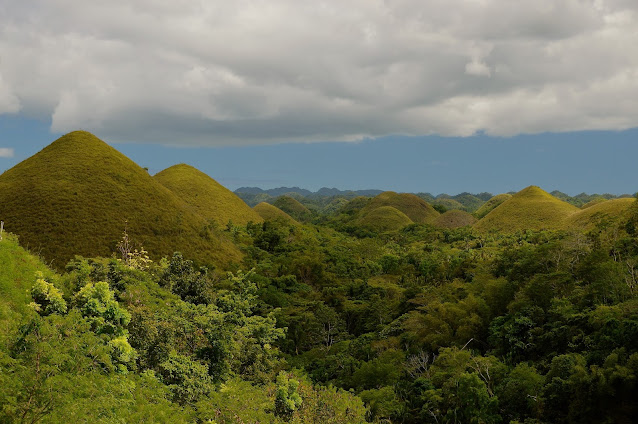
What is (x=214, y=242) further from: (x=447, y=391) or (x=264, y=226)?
(x=447, y=391)

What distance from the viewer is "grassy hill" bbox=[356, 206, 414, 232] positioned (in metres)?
124

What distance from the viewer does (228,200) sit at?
86.3 m

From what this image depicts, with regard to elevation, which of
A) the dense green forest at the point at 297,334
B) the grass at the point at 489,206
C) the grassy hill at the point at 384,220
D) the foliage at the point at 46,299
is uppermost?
the grass at the point at 489,206

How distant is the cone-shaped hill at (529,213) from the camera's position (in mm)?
87875

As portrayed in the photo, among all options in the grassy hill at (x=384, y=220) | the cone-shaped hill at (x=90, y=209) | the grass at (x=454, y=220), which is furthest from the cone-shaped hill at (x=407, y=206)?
the cone-shaped hill at (x=90, y=209)

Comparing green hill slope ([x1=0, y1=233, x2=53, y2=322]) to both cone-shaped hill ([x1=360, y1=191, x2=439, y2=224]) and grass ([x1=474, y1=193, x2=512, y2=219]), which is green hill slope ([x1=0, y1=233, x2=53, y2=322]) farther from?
grass ([x1=474, y1=193, x2=512, y2=219])

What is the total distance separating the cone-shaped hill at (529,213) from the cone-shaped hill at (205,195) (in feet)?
187

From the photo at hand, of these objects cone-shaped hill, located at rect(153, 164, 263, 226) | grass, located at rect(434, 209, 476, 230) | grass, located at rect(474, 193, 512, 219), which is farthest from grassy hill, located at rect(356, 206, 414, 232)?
cone-shaped hill, located at rect(153, 164, 263, 226)

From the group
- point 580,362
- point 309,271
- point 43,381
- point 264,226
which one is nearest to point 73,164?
point 264,226

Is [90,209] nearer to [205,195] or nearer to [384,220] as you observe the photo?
[205,195]

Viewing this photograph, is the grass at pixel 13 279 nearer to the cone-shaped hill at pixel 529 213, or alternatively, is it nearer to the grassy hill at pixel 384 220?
the cone-shaped hill at pixel 529 213

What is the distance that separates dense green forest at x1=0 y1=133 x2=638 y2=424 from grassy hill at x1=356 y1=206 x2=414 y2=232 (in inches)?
2911

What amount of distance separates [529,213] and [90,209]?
298 ft

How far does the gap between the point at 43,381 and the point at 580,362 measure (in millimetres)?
21273
